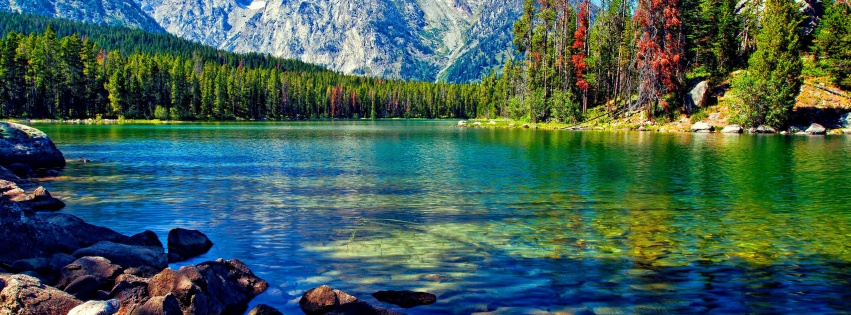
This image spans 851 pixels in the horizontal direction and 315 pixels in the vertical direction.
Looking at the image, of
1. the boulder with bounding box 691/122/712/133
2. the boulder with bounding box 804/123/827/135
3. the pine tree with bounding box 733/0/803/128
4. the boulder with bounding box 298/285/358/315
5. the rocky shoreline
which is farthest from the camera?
the boulder with bounding box 691/122/712/133

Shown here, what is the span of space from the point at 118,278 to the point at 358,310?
4713mm

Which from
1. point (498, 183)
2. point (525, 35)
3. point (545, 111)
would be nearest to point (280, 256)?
point (498, 183)

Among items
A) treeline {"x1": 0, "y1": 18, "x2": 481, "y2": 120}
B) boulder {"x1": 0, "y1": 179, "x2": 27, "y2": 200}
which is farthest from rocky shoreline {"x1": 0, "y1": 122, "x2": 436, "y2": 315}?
treeline {"x1": 0, "y1": 18, "x2": 481, "y2": 120}

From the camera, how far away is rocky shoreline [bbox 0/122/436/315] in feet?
27.9

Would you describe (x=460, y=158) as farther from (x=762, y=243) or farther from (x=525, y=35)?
(x=525, y=35)

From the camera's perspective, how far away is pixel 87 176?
1180 inches

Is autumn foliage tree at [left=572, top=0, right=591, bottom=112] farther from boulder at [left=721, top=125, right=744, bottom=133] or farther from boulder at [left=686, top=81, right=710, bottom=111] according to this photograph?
boulder at [left=721, top=125, right=744, bottom=133]

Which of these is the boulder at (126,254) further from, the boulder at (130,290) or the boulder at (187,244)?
the boulder at (130,290)

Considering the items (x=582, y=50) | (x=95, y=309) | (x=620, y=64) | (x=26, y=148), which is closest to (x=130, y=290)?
(x=95, y=309)

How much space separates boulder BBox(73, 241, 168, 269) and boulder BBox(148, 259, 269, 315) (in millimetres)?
1942

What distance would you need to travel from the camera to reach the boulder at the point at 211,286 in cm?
923

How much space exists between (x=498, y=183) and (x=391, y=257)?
14068 mm

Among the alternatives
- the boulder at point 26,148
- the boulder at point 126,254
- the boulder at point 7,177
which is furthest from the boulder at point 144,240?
the boulder at point 26,148

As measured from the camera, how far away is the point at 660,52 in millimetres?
79438
